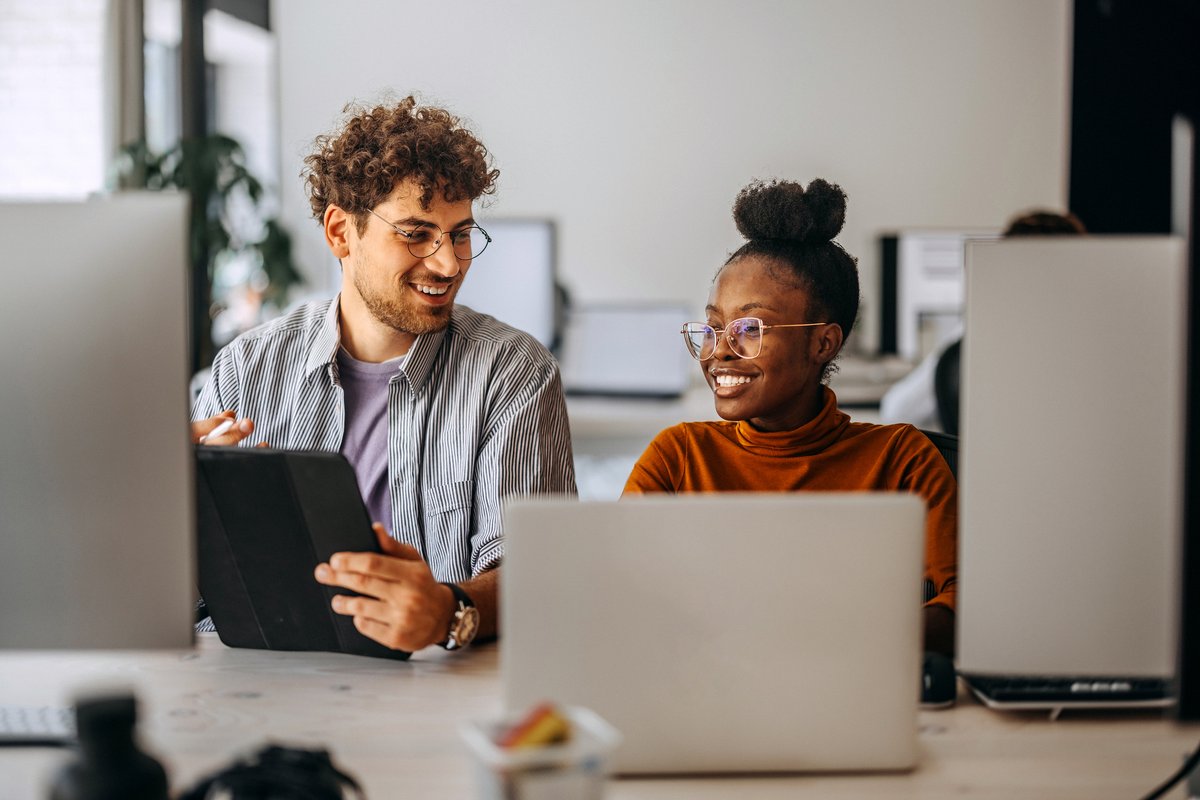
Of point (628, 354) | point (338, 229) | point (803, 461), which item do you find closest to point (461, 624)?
point (803, 461)

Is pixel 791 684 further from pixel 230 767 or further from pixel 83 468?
pixel 83 468

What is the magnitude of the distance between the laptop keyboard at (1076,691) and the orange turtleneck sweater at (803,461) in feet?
1.03

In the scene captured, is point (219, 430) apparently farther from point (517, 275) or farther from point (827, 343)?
point (517, 275)

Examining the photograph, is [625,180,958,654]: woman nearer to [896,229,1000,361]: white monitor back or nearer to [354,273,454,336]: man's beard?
[354,273,454,336]: man's beard

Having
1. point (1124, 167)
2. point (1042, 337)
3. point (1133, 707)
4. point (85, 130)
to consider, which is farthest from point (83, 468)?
point (1124, 167)

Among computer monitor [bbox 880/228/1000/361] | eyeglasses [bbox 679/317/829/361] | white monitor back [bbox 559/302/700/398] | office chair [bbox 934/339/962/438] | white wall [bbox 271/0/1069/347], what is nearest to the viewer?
eyeglasses [bbox 679/317/829/361]

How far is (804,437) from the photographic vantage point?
145 centimetres

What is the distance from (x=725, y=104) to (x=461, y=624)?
414cm

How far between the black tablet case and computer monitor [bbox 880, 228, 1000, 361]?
350 centimetres

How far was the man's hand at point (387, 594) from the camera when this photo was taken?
1.13m

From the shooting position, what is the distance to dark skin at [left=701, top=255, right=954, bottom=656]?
4.75ft

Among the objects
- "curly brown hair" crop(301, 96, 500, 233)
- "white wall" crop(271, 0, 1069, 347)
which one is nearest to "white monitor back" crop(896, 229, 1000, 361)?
"white wall" crop(271, 0, 1069, 347)

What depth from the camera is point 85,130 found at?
A: 169 inches

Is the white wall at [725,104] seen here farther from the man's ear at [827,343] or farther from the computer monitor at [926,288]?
the man's ear at [827,343]
